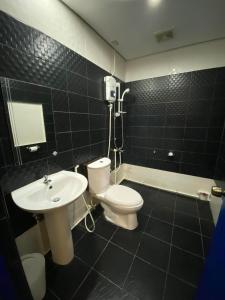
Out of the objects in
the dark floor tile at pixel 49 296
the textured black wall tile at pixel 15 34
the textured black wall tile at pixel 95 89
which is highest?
the textured black wall tile at pixel 15 34

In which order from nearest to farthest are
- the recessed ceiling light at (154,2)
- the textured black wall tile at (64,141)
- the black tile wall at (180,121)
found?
1. the recessed ceiling light at (154,2)
2. the textured black wall tile at (64,141)
3. the black tile wall at (180,121)

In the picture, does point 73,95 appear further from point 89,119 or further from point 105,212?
point 105,212

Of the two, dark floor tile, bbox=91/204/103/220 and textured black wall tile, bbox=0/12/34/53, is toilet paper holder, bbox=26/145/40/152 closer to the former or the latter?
textured black wall tile, bbox=0/12/34/53

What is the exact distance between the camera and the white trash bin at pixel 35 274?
0.93 meters

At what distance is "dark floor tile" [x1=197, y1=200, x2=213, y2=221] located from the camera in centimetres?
186

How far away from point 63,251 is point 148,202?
4.65ft

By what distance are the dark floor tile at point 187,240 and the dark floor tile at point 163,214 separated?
171 mm

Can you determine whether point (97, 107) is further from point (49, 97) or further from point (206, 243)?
point (206, 243)

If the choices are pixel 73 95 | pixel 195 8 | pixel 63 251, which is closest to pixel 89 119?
pixel 73 95

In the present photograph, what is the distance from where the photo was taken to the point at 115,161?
8.16 ft

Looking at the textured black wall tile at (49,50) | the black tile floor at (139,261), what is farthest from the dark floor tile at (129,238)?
the textured black wall tile at (49,50)

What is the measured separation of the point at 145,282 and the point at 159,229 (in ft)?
2.05

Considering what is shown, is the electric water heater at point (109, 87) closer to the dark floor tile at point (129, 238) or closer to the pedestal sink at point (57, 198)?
the pedestal sink at point (57, 198)

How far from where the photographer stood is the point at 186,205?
2107 mm
